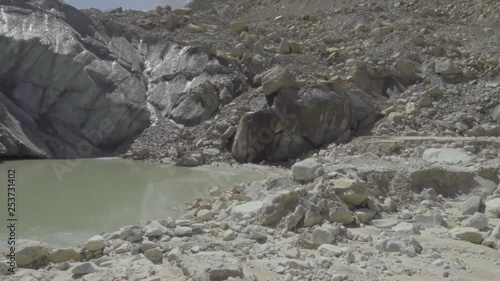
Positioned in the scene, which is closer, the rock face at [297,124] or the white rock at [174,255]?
the white rock at [174,255]

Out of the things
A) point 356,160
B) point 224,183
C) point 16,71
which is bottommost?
point 224,183

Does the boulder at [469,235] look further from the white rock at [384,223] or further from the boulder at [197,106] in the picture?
the boulder at [197,106]

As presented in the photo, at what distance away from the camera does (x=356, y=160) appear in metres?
8.26

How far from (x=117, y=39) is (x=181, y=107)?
3314 mm

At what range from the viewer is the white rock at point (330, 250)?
493 centimetres

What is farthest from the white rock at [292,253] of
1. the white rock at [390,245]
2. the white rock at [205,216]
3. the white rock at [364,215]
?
the white rock at [205,216]

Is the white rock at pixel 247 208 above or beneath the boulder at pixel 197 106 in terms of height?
beneath

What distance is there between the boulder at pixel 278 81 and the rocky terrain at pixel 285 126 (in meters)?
0.04

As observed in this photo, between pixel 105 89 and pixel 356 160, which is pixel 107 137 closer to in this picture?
pixel 105 89

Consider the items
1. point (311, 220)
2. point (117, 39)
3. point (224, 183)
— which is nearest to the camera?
point (311, 220)

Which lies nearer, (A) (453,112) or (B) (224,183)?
(B) (224,183)

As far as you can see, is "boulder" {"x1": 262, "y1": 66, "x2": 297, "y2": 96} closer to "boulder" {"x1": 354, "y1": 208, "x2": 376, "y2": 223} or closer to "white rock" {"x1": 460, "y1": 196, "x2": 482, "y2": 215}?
"white rock" {"x1": 460, "y1": 196, "x2": 482, "y2": 215}

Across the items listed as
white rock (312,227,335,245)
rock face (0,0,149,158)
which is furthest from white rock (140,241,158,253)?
rock face (0,0,149,158)

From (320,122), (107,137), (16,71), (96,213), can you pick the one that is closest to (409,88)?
(320,122)
